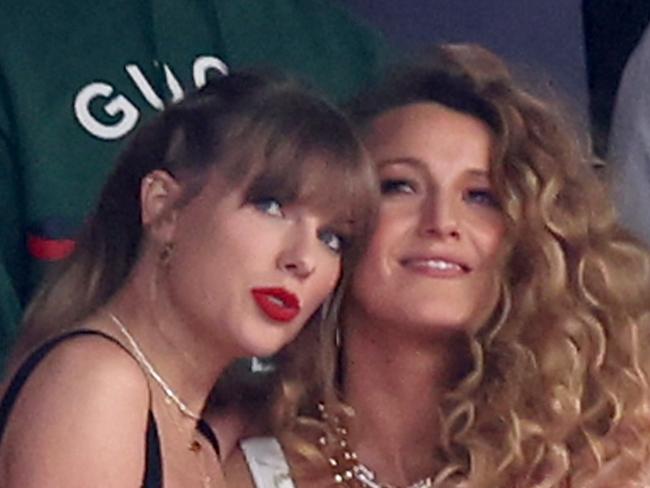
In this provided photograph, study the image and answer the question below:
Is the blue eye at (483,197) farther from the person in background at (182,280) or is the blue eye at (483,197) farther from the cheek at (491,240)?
the person in background at (182,280)

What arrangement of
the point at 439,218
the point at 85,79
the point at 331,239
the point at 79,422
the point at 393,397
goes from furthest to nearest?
the point at 85,79, the point at 393,397, the point at 439,218, the point at 331,239, the point at 79,422

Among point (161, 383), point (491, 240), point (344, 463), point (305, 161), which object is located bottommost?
point (344, 463)

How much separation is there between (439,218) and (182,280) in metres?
0.31

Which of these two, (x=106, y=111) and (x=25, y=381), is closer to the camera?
(x=25, y=381)

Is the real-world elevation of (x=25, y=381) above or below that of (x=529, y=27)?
above

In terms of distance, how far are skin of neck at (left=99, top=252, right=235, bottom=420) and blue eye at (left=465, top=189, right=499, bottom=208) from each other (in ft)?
1.13

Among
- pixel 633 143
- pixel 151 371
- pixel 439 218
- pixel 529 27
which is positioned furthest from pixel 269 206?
pixel 529 27

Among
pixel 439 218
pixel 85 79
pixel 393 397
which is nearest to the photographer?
pixel 439 218

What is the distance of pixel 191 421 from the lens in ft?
4.59

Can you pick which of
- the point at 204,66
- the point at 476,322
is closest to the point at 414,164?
the point at 476,322

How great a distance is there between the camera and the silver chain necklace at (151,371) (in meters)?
1.33

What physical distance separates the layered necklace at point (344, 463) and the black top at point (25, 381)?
1.11 feet

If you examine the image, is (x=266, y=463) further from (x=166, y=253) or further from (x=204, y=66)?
(x=204, y=66)

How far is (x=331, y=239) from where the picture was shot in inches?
54.4
